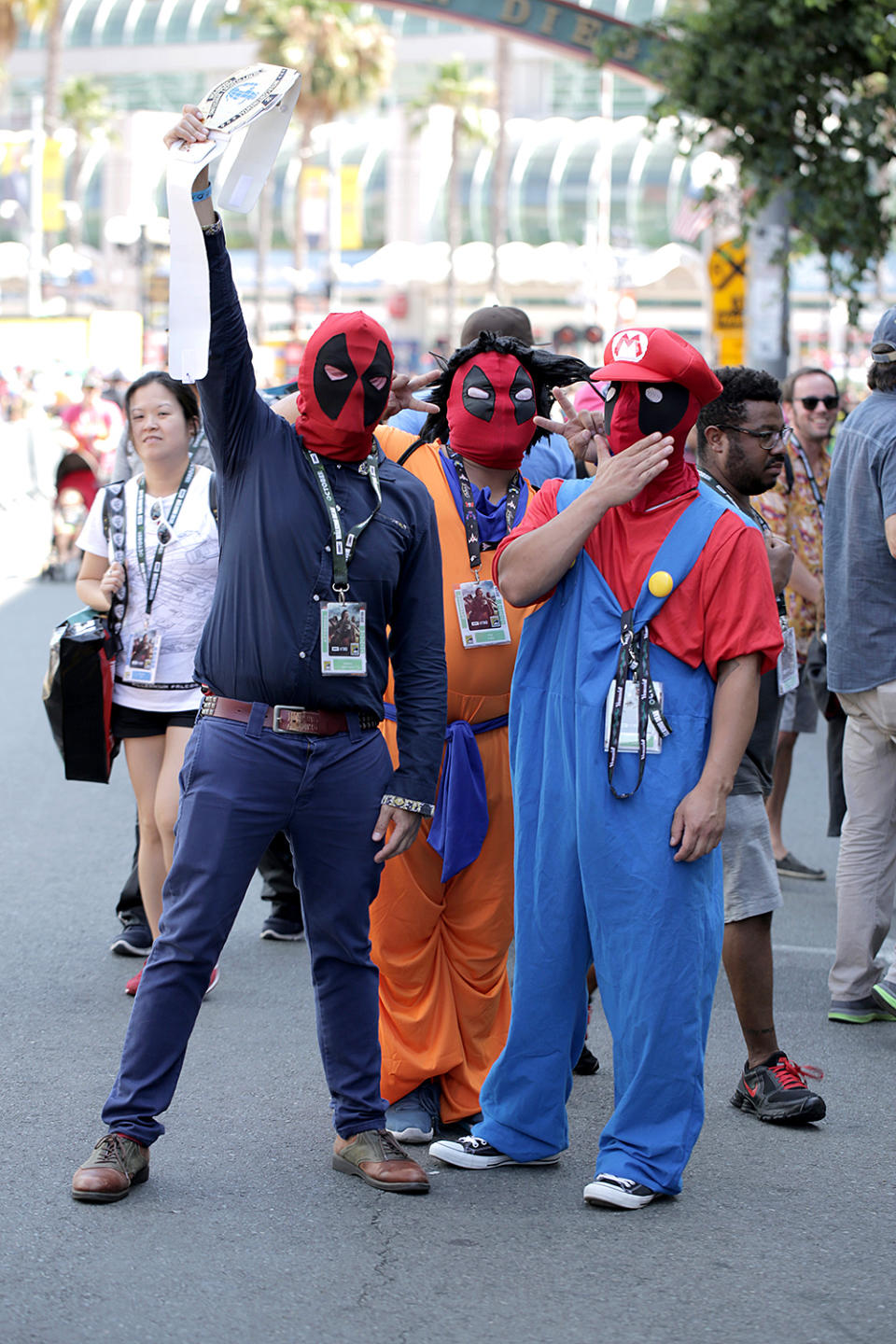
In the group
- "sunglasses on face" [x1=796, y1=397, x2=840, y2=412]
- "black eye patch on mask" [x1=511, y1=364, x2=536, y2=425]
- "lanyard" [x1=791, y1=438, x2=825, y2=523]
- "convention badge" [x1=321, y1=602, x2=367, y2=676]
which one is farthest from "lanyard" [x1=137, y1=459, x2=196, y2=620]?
"sunglasses on face" [x1=796, y1=397, x2=840, y2=412]

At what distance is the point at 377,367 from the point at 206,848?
119 cm

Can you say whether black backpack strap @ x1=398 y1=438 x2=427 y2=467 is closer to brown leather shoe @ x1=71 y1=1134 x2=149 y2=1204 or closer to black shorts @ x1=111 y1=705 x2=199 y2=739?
black shorts @ x1=111 y1=705 x2=199 y2=739

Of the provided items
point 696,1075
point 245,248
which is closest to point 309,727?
point 696,1075

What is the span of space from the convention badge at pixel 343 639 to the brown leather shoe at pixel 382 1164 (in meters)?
1.13

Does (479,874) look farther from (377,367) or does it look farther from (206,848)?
(377,367)

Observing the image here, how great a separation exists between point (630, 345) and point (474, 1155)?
78.2 inches

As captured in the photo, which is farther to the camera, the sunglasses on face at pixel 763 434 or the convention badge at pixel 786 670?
the convention badge at pixel 786 670

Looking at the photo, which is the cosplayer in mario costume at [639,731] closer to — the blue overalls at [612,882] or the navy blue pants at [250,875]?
the blue overalls at [612,882]

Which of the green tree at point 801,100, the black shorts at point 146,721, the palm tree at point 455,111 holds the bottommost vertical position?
the black shorts at point 146,721

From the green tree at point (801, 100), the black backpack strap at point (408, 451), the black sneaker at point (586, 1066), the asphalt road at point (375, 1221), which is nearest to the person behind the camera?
the asphalt road at point (375, 1221)

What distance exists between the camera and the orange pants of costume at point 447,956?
4555mm

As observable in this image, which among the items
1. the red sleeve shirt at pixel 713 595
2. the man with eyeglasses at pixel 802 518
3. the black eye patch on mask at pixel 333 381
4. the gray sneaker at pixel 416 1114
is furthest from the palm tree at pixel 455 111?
the red sleeve shirt at pixel 713 595

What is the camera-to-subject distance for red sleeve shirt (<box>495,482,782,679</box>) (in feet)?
13.2

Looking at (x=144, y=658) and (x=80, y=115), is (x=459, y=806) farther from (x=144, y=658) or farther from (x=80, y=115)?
(x=80, y=115)
